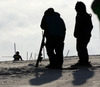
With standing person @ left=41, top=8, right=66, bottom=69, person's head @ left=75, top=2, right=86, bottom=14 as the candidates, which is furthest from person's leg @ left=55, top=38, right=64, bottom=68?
person's head @ left=75, top=2, right=86, bottom=14

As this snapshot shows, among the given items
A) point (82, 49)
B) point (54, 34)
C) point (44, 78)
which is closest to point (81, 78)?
point (44, 78)

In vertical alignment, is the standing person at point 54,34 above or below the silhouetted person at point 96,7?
above

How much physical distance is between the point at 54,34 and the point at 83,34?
0.94 metres

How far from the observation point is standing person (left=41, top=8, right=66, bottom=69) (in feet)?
27.7

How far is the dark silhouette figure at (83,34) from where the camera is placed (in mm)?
8773

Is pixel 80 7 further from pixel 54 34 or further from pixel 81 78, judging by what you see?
pixel 81 78

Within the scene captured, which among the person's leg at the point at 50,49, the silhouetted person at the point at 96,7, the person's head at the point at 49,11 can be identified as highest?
the person's head at the point at 49,11

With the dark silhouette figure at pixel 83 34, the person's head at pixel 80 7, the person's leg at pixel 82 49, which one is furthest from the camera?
the person's leg at pixel 82 49

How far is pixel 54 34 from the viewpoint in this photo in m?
8.45

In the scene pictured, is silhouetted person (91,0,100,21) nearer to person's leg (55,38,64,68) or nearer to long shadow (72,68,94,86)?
long shadow (72,68,94,86)

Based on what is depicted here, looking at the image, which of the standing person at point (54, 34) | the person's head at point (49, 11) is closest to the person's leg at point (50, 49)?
the standing person at point (54, 34)

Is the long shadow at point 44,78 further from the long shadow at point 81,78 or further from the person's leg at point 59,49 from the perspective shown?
the person's leg at point 59,49

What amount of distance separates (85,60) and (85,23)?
98cm

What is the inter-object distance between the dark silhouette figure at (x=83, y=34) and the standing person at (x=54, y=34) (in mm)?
498
